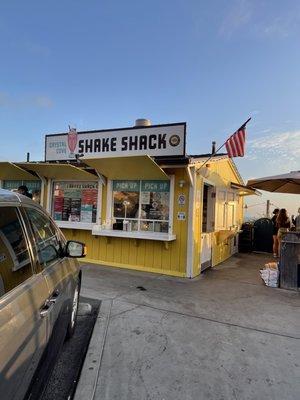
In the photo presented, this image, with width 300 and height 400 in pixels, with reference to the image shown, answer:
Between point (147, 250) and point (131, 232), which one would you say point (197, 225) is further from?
point (131, 232)

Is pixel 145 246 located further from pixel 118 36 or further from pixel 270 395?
pixel 118 36

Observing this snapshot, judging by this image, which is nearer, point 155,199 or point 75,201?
point 155,199

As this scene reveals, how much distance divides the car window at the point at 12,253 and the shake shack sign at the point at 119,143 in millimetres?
5626

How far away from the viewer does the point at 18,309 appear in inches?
67.2

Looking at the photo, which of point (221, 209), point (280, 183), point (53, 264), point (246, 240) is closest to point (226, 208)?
point (221, 209)

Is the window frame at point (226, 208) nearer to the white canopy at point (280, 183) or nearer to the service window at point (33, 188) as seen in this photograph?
the white canopy at point (280, 183)

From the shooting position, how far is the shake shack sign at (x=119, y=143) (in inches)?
298

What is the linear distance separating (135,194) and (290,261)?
391cm

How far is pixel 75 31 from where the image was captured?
8.94m

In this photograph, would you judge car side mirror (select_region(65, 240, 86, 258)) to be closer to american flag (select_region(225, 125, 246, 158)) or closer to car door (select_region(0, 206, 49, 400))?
car door (select_region(0, 206, 49, 400))

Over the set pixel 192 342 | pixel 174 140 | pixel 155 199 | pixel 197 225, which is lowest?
pixel 192 342

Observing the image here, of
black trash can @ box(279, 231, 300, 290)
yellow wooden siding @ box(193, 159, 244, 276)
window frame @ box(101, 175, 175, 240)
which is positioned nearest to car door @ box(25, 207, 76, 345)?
window frame @ box(101, 175, 175, 240)

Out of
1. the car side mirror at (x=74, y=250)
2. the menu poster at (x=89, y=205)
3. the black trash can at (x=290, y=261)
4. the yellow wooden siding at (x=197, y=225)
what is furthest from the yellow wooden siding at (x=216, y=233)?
the car side mirror at (x=74, y=250)

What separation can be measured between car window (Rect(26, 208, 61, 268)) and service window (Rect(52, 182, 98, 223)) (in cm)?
536
